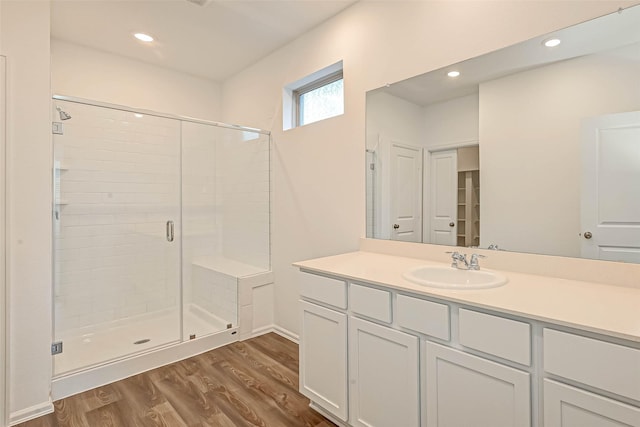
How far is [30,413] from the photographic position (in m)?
1.83

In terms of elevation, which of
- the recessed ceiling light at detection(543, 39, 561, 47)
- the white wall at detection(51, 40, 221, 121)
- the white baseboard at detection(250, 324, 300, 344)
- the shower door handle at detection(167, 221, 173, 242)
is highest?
the white wall at detection(51, 40, 221, 121)

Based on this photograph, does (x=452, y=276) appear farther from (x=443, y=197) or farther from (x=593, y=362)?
(x=593, y=362)

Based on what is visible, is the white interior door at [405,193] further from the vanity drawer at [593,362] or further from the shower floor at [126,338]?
the shower floor at [126,338]

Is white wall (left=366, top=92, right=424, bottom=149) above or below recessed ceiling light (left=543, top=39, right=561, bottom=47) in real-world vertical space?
below

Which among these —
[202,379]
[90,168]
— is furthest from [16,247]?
[202,379]

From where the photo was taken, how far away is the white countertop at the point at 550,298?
3.20 ft

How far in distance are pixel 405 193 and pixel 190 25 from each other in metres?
2.17

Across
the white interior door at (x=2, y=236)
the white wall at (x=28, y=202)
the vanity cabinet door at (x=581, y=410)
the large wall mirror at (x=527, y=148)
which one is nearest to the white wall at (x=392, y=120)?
the large wall mirror at (x=527, y=148)

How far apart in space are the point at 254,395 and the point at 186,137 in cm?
A: 217

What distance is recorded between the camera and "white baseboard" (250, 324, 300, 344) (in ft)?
9.50

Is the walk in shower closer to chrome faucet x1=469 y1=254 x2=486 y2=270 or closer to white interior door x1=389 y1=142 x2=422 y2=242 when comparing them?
white interior door x1=389 y1=142 x2=422 y2=242

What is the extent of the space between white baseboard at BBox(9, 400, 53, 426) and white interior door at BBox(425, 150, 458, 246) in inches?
97.0

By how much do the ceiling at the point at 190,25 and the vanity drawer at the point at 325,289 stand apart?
1.96m

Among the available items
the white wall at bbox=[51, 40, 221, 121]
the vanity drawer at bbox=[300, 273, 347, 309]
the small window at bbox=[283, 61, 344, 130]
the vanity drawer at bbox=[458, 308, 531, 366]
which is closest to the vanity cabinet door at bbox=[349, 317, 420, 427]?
the vanity drawer at bbox=[300, 273, 347, 309]
